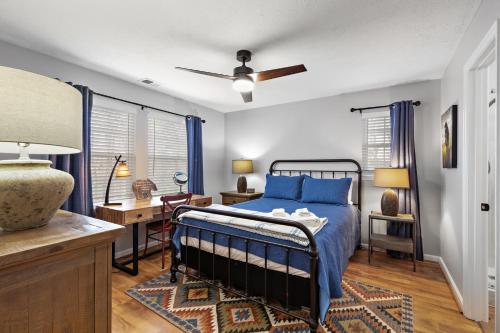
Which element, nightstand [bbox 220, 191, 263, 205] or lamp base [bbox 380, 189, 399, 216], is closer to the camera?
lamp base [bbox 380, 189, 399, 216]

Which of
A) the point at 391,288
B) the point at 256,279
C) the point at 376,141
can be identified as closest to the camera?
the point at 256,279

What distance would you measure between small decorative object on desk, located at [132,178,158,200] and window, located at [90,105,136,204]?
8.7 inches

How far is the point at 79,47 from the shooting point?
243 centimetres

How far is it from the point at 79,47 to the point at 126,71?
2.00 feet

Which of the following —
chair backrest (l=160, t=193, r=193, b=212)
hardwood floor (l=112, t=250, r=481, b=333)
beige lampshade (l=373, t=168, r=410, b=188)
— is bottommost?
hardwood floor (l=112, t=250, r=481, b=333)

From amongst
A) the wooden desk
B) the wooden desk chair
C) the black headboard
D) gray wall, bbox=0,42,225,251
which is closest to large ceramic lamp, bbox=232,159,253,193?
the black headboard

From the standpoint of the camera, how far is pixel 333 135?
3.97m

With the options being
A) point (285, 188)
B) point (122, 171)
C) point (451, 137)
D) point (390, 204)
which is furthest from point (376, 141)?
point (122, 171)

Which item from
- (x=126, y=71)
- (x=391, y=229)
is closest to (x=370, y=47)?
(x=391, y=229)

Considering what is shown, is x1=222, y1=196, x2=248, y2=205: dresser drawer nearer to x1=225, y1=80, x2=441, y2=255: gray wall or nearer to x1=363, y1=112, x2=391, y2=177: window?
x1=225, y1=80, x2=441, y2=255: gray wall

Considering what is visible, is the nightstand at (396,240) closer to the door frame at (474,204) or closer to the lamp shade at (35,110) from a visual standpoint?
the door frame at (474,204)

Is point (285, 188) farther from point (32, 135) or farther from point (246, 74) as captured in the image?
point (32, 135)

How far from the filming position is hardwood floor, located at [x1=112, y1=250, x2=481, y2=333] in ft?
6.26

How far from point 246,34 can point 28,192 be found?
201cm
